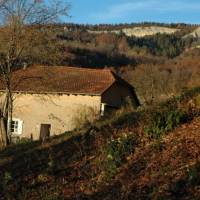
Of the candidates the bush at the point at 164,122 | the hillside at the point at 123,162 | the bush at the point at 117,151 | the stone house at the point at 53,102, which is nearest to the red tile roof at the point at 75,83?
the stone house at the point at 53,102

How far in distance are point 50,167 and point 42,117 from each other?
35.2 m

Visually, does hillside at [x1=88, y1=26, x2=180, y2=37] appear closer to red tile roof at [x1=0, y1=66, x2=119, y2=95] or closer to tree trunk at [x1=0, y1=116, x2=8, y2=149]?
red tile roof at [x1=0, y1=66, x2=119, y2=95]

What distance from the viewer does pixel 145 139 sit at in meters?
12.4

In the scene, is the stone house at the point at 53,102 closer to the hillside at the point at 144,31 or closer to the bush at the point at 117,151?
the bush at the point at 117,151

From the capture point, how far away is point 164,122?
40.7 ft

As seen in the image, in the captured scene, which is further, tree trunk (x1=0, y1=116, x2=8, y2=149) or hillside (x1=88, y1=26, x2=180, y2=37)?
hillside (x1=88, y1=26, x2=180, y2=37)

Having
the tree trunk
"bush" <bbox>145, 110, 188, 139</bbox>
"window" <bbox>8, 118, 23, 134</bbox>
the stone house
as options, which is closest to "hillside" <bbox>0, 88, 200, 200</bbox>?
"bush" <bbox>145, 110, 188, 139</bbox>

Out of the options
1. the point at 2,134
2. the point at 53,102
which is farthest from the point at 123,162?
the point at 53,102

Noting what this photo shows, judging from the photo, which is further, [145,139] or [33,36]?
[33,36]

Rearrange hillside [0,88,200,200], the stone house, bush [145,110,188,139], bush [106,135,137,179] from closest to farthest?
hillside [0,88,200,200] < bush [106,135,137,179] < bush [145,110,188,139] < the stone house

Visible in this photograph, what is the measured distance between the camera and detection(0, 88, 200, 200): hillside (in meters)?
9.96

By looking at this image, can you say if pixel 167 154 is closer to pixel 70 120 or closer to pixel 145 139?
pixel 145 139

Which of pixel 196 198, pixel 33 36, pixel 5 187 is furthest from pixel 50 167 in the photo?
pixel 33 36

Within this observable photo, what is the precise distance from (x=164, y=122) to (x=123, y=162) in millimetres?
1417
